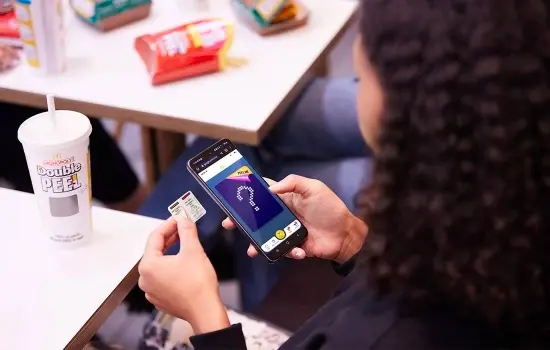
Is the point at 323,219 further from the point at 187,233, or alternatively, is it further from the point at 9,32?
the point at 9,32

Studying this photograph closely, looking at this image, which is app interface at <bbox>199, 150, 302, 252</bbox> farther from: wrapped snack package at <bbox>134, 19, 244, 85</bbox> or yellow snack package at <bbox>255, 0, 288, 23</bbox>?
yellow snack package at <bbox>255, 0, 288, 23</bbox>

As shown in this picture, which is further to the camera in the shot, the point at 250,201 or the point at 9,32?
the point at 9,32

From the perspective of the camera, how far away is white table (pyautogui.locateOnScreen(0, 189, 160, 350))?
0.79 meters

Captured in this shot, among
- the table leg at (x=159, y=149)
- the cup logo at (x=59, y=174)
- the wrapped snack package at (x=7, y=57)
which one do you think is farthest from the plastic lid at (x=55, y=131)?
the table leg at (x=159, y=149)

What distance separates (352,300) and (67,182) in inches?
14.2

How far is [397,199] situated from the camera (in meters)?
0.62

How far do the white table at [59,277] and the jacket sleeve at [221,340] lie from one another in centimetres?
13

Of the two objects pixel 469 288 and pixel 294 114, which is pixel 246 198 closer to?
pixel 469 288

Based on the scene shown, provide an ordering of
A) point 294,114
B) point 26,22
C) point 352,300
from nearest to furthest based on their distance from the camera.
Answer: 1. point 352,300
2. point 26,22
3. point 294,114

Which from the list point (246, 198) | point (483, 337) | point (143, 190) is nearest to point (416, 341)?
point (483, 337)

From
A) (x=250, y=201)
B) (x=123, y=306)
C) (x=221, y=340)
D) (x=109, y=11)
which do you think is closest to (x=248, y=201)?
(x=250, y=201)

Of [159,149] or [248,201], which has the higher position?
[248,201]

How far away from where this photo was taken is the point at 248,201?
0.92m

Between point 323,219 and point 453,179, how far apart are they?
0.40m
